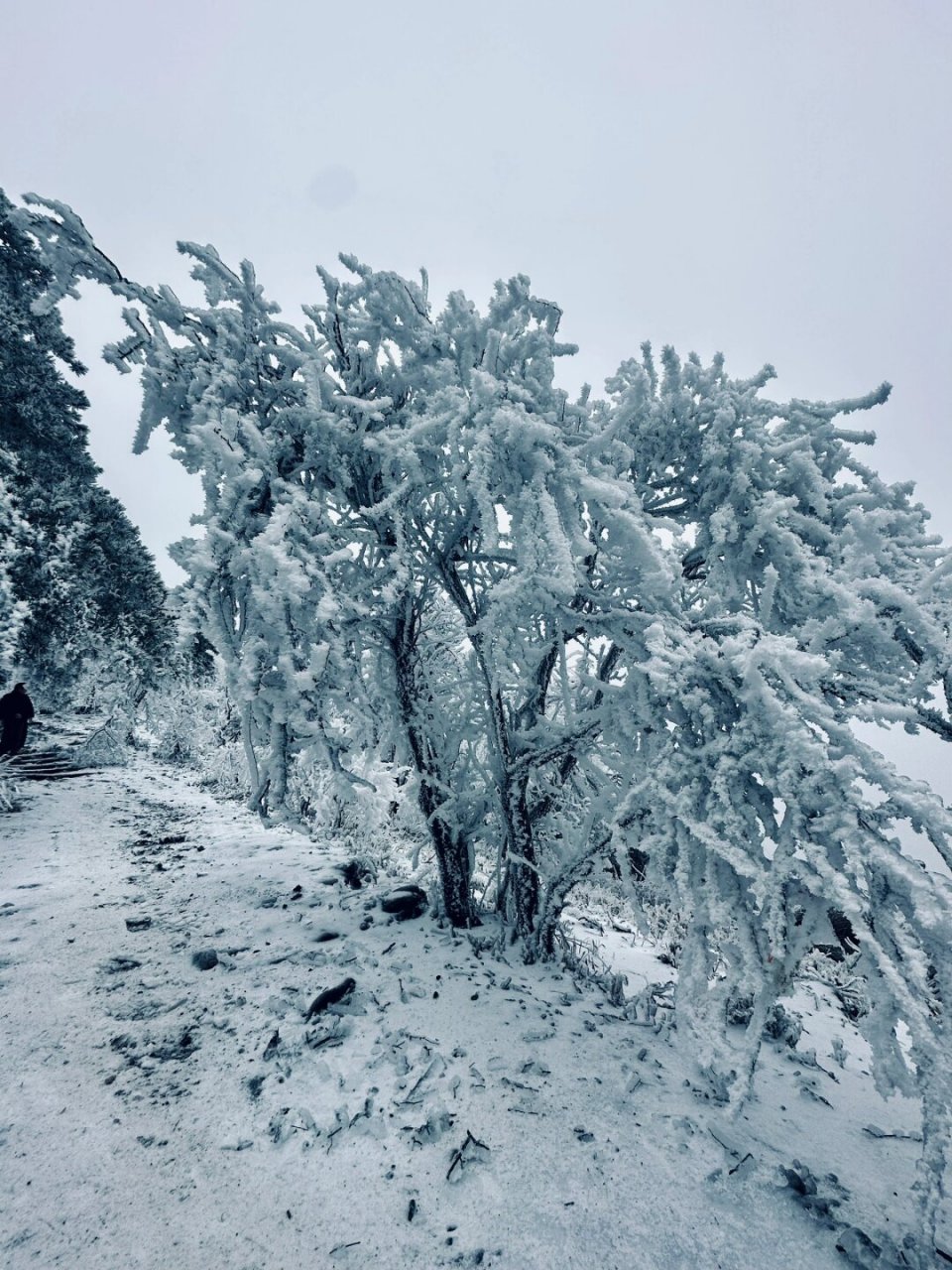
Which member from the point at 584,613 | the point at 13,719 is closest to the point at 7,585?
the point at 13,719

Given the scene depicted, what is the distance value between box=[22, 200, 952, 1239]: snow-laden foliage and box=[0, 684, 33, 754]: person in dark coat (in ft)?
28.2

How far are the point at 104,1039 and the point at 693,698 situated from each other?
3967mm

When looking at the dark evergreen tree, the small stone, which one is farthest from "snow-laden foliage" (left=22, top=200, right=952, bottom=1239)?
the dark evergreen tree

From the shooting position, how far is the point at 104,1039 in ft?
10.3

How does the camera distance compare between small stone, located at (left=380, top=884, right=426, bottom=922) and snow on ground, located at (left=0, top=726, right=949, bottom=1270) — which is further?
small stone, located at (left=380, top=884, right=426, bottom=922)

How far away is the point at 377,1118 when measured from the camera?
2732 mm

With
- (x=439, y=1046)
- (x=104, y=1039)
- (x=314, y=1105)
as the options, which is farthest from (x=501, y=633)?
(x=104, y=1039)

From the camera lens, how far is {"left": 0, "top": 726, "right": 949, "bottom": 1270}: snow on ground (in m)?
2.13

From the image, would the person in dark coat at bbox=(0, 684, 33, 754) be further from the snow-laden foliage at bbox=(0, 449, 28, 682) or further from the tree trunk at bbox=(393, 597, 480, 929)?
the tree trunk at bbox=(393, 597, 480, 929)

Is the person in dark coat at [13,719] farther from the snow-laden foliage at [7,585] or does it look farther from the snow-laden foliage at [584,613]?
the snow-laden foliage at [584,613]

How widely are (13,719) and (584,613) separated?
11.1 metres

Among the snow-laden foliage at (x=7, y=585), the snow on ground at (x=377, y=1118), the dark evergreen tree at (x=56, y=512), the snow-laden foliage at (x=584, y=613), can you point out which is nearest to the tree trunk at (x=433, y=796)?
the snow-laden foliage at (x=584, y=613)

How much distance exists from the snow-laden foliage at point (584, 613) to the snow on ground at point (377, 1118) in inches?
20.4

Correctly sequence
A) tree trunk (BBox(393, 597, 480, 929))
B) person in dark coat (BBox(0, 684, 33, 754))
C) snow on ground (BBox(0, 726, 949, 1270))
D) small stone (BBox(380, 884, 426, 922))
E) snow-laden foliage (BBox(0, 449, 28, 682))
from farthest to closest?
1. person in dark coat (BBox(0, 684, 33, 754))
2. snow-laden foliage (BBox(0, 449, 28, 682))
3. small stone (BBox(380, 884, 426, 922))
4. tree trunk (BBox(393, 597, 480, 929))
5. snow on ground (BBox(0, 726, 949, 1270))
